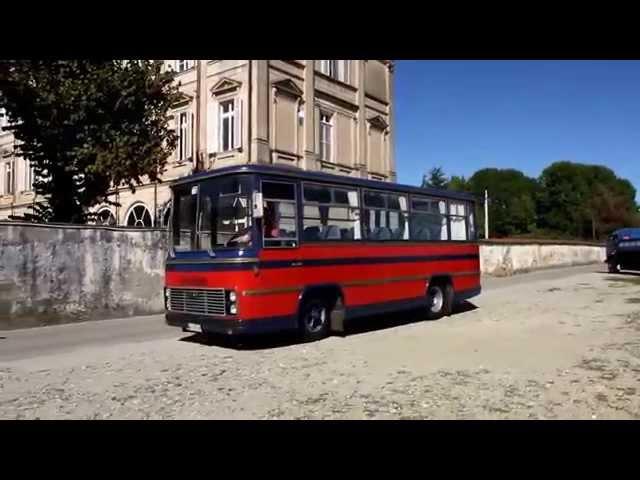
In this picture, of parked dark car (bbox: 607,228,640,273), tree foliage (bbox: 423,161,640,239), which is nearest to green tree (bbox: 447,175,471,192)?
tree foliage (bbox: 423,161,640,239)

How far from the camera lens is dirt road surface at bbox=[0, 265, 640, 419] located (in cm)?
562

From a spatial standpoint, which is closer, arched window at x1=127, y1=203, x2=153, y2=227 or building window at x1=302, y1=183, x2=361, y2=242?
building window at x1=302, y1=183, x2=361, y2=242

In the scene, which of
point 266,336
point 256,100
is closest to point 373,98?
point 256,100

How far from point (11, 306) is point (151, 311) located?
339cm

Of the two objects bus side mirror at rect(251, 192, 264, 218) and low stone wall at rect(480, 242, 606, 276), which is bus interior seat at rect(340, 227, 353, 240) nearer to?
bus side mirror at rect(251, 192, 264, 218)

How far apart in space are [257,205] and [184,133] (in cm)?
1609

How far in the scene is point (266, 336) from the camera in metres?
10.3

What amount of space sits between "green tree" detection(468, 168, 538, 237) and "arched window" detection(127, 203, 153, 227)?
180 ft

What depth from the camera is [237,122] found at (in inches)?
851

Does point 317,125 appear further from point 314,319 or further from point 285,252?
point 285,252

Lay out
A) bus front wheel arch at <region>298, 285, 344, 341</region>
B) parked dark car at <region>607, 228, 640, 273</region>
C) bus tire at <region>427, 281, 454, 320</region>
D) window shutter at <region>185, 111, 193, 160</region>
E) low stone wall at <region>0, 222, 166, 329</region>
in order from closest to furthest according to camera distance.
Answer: bus front wheel arch at <region>298, 285, 344, 341</region> < low stone wall at <region>0, 222, 166, 329</region> < bus tire at <region>427, 281, 454, 320</region> < window shutter at <region>185, 111, 193, 160</region> < parked dark car at <region>607, 228, 640, 273</region>

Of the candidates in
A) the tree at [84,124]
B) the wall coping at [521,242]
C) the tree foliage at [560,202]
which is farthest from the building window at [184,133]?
the tree foliage at [560,202]

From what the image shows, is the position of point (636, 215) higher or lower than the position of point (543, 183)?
lower
